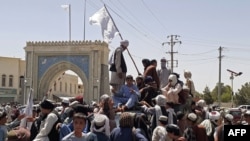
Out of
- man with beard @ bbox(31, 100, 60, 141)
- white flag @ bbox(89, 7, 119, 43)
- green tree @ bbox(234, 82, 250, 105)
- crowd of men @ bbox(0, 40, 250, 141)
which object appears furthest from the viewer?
green tree @ bbox(234, 82, 250, 105)

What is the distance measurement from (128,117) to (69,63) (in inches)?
1634

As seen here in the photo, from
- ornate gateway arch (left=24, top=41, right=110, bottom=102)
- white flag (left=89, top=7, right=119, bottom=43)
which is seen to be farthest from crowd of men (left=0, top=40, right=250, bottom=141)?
ornate gateway arch (left=24, top=41, right=110, bottom=102)

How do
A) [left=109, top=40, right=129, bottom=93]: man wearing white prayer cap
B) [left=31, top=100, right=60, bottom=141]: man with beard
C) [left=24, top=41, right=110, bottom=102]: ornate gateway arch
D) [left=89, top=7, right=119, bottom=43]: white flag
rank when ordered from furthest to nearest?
[left=24, top=41, right=110, bottom=102]: ornate gateway arch
[left=89, top=7, right=119, bottom=43]: white flag
[left=109, top=40, right=129, bottom=93]: man wearing white prayer cap
[left=31, top=100, right=60, bottom=141]: man with beard

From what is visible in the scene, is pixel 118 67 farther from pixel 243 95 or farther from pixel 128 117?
pixel 243 95

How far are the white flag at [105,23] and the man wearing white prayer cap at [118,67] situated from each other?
6.42ft

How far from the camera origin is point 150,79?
10.2 meters

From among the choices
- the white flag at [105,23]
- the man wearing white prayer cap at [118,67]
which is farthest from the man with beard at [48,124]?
the white flag at [105,23]

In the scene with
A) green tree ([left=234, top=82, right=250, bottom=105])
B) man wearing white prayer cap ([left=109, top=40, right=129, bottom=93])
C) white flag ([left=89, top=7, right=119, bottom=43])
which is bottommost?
green tree ([left=234, top=82, right=250, bottom=105])

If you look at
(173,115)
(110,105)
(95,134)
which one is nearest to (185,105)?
(173,115)

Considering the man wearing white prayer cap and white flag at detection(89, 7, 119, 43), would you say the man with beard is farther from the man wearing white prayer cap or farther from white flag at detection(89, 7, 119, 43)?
white flag at detection(89, 7, 119, 43)

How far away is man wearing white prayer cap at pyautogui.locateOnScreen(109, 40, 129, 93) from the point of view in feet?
34.3

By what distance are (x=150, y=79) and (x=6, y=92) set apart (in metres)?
47.9

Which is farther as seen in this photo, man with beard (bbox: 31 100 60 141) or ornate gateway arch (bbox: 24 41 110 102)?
ornate gateway arch (bbox: 24 41 110 102)

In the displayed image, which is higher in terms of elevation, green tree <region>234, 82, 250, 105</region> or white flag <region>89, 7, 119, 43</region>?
white flag <region>89, 7, 119, 43</region>
